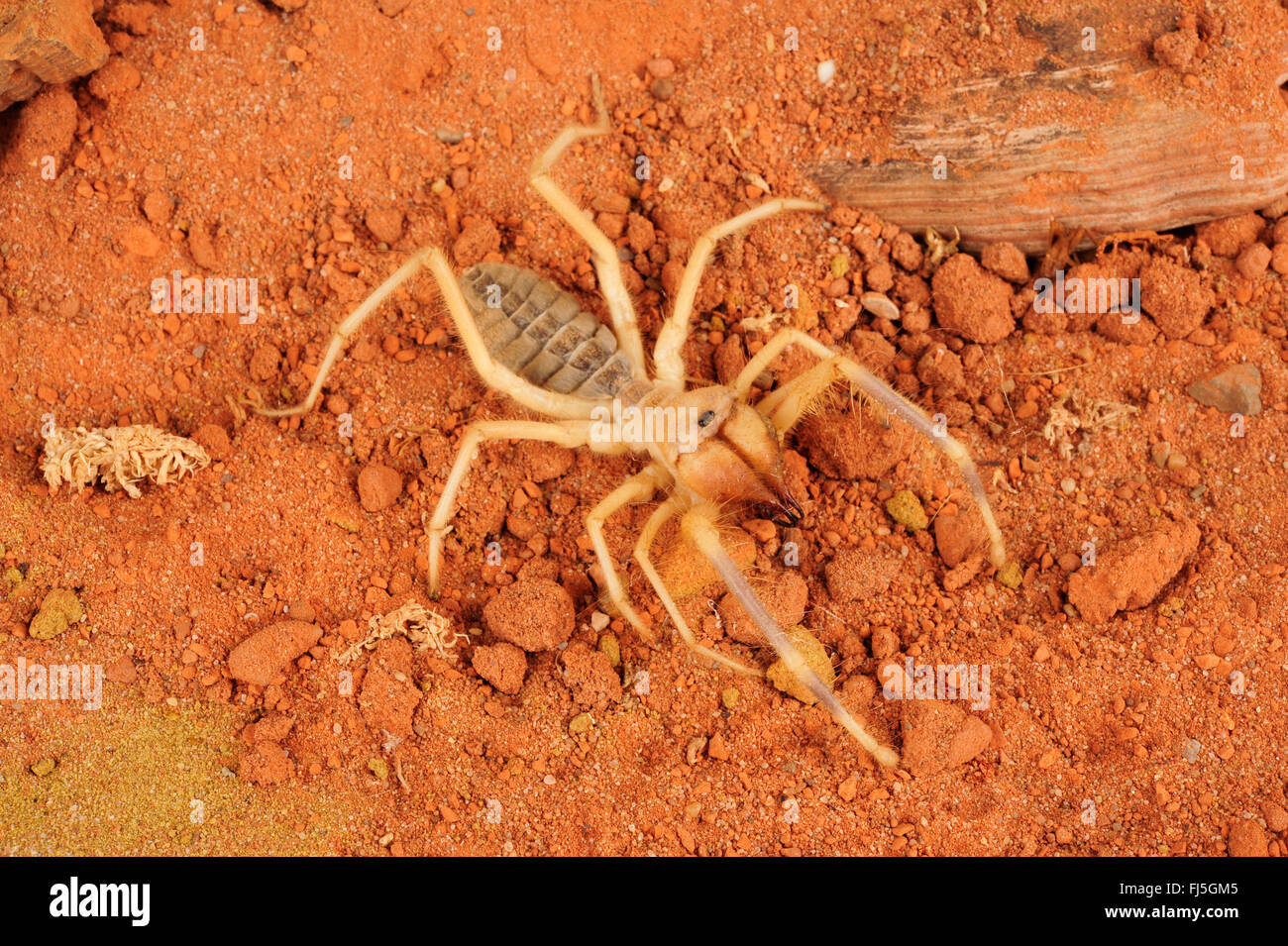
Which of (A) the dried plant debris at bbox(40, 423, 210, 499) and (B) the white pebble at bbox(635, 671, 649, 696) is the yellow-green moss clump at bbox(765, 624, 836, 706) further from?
(A) the dried plant debris at bbox(40, 423, 210, 499)

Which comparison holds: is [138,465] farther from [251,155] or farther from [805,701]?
[805,701]

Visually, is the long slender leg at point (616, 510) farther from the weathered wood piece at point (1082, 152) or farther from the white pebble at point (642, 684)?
the weathered wood piece at point (1082, 152)

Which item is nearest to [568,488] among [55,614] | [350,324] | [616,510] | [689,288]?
[616,510]

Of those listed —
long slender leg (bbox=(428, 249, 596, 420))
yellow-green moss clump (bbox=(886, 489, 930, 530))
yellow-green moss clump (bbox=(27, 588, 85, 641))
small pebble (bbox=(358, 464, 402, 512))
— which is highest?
long slender leg (bbox=(428, 249, 596, 420))

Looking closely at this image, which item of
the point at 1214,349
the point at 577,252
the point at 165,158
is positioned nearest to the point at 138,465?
the point at 165,158

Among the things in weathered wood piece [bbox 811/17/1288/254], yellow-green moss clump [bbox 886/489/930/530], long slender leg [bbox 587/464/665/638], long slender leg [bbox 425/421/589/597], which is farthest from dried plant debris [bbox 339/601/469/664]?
weathered wood piece [bbox 811/17/1288/254]

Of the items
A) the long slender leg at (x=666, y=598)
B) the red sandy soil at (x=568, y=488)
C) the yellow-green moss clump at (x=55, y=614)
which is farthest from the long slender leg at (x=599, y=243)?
the yellow-green moss clump at (x=55, y=614)

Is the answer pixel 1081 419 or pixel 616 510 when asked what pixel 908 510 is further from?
pixel 616 510
